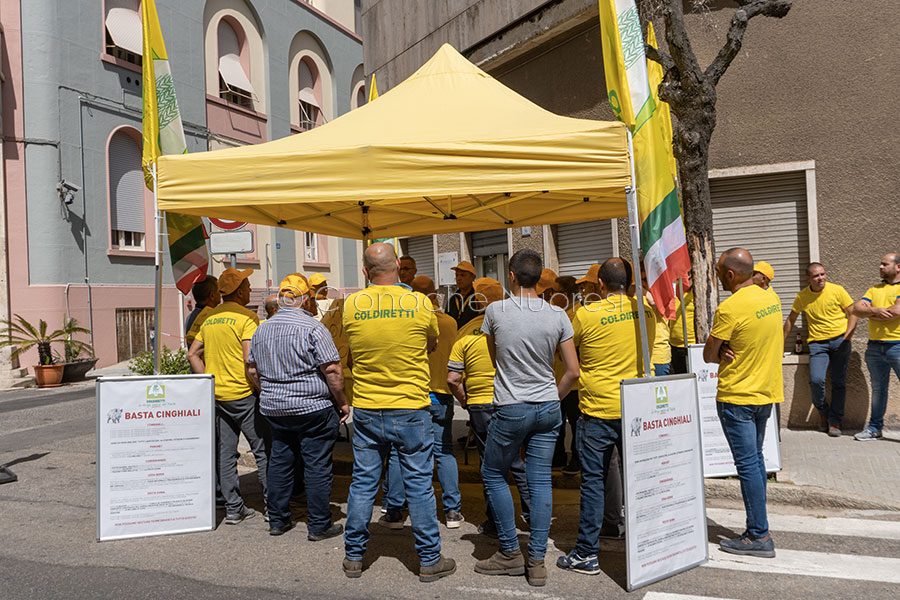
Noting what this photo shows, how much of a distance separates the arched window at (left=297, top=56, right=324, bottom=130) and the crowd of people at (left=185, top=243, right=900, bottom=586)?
75.5 feet

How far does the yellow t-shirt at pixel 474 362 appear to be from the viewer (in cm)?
495

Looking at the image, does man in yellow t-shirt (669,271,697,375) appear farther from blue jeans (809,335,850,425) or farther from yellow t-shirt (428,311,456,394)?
yellow t-shirt (428,311,456,394)

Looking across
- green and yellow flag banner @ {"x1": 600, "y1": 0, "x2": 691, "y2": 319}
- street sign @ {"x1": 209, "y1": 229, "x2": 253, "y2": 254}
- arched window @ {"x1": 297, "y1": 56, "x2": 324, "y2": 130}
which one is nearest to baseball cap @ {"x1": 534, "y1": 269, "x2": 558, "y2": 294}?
green and yellow flag banner @ {"x1": 600, "y1": 0, "x2": 691, "y2": 319}

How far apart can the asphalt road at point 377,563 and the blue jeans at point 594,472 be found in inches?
9.7

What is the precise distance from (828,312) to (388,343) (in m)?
5.73

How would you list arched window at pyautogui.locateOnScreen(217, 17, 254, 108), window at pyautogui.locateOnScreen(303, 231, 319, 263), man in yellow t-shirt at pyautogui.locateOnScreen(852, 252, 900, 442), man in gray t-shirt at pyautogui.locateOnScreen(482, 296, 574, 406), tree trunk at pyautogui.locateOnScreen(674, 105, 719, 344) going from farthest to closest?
window at pyautogui.locateOnScreen(303, 231, 319, 263), arched window at pyautogui.locateOnScreen(217, 17, 254, 108), man in yellow t-shirt at pyautogui.locateOnScreen(852, 252, 900, 442), tree trunk at pyautogui.locateOnScreen(674, 105, 719, 344), man in gray t-shirt at pyautogui.locateOnScreen(482, 296, 574, 406)

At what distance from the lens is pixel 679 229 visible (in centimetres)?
489

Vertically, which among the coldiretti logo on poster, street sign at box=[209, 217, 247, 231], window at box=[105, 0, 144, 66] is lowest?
the coldiretti logo on poster

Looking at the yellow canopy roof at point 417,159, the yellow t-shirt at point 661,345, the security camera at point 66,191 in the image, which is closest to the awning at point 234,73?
the security camera at point 66,191

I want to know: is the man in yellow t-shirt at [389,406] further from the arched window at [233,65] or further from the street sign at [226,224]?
the arched window at [233,65]

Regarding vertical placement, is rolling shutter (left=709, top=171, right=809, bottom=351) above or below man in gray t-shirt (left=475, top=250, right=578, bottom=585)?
above

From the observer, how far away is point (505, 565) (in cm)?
440

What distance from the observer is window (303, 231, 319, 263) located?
26.9 m

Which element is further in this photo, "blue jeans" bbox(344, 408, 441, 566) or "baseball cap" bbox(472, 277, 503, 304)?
"baseball cap" bbox(472, 277, 503, 304)
